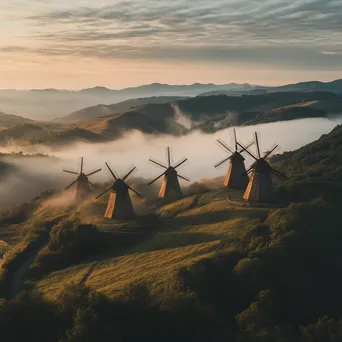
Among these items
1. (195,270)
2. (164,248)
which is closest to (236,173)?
(164,248)

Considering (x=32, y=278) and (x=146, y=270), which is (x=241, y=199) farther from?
(x=32, y=278)

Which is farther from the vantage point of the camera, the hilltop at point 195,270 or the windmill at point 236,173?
the windmill at point 236,173

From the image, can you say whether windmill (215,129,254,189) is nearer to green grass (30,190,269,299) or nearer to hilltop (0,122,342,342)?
hilltop (0,122,342,342)

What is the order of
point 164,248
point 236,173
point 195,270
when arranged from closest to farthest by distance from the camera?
point 195,270 < point 164,248 < point 236,173

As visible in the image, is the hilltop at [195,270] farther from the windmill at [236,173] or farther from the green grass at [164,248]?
the windmill at [236,173]

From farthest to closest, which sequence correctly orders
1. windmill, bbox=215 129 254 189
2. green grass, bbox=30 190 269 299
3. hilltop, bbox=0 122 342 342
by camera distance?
1. windmill, bbox=215 129 254 189
2. green grass, bbox=30 190 269 299
3. hilltop, bbox=0 122 342 342

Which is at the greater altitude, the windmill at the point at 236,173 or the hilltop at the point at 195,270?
the windmill at the point at 236,173

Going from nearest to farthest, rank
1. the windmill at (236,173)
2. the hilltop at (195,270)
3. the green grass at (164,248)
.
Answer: the hilltop at (195,270), the green grass at (164,248), the windmill at (236,173)

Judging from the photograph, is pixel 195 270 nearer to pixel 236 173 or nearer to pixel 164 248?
pixel 164 248

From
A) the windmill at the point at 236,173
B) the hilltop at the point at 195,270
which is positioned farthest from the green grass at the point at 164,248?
the windmill at the point at 236,173

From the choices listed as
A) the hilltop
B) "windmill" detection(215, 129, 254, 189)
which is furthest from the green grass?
"windmill" detection(215, 129, 254, 189)
